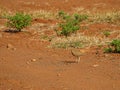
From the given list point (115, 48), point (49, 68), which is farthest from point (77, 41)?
point (49, 68)

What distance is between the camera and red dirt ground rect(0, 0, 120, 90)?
7865 mm

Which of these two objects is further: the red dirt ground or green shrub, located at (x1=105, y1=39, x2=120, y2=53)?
green shrub, located at (x1=105, y1=39, x2=120, y2=53)

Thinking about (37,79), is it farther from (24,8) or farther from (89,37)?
(24,8)

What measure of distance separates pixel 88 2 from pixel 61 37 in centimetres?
1472

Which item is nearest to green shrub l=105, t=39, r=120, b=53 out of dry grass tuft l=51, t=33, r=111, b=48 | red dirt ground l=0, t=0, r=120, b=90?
red dirt ground l=0, t=0, r=120, b=90

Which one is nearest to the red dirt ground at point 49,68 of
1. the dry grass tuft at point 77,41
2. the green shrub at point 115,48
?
the green shrub at point 115,48

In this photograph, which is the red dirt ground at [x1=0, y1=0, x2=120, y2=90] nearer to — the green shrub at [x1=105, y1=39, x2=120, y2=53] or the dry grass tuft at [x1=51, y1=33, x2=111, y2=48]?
the green shrub at [x1=105, y1=39, x2=120, y2=53]

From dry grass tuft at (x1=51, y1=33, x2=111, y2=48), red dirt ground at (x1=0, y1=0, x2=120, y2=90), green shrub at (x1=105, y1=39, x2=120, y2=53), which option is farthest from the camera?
dry grass tuft at (x1=51, y1=33, x2=111, y2=48)

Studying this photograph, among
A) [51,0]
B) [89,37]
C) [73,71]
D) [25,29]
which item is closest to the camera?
[73,71]

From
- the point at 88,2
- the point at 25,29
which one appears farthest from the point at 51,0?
the point at 25,29

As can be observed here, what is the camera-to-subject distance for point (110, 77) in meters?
8.34

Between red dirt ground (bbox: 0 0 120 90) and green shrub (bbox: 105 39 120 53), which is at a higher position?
green shrub (bbox: 105 39 120 53)

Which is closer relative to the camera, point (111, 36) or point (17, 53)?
point (17, 53)

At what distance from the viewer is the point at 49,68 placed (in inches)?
373
